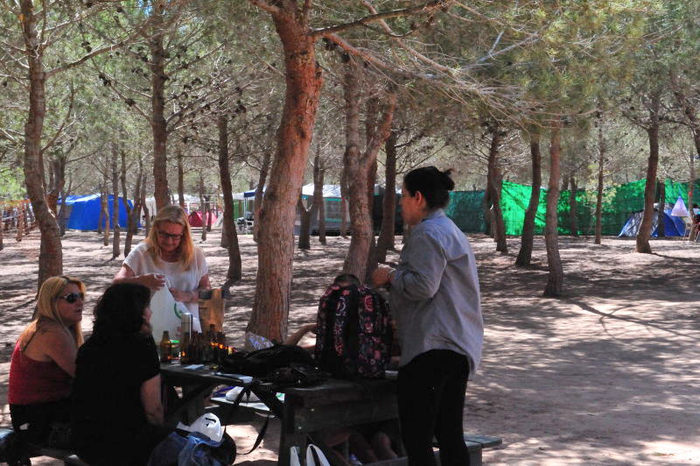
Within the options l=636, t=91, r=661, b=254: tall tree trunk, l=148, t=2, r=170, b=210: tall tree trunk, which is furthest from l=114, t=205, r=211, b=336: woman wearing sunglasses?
l=636, t=91, r=661, b=254: tall tree trunk

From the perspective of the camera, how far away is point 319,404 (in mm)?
4188

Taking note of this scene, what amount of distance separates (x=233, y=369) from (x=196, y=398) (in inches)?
26.4

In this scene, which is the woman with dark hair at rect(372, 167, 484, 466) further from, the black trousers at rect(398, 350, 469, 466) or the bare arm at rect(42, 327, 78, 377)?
the bare arm at rect(42, 327, 78, 377)

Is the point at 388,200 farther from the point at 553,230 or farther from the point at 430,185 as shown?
the point at 430,185

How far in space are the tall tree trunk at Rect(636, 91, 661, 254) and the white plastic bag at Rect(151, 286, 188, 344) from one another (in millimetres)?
15379

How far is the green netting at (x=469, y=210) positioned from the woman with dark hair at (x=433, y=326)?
128 ft

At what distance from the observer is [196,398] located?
16.9 ft

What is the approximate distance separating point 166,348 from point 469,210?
128ft

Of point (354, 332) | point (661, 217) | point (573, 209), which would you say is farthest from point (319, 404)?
point (573, 209)

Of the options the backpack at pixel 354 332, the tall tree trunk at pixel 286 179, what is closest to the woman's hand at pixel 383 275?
the backpack at pixel 354 332

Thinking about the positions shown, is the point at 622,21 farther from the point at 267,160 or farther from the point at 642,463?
the point at 267,160

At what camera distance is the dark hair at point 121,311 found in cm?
420

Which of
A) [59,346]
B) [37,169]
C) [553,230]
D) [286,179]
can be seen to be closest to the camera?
[59,346]

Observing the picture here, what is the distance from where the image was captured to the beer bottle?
5.13 metres
